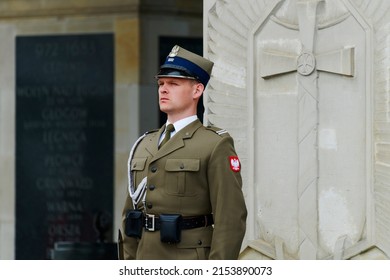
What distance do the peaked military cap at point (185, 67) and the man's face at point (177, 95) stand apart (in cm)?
3

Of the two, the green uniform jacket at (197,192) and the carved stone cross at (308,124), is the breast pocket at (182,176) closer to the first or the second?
the green uniform jacket at (197,192)

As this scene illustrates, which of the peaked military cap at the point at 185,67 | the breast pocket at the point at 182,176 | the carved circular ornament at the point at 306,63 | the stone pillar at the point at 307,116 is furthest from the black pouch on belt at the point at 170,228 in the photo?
the carved circular ornament at the point at 306,63

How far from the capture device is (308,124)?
6.78m

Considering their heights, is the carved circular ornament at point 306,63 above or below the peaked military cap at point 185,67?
above

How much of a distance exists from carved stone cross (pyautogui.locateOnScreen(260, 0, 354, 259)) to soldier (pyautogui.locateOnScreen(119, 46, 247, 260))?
3.65 ft

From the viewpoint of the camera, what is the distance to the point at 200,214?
18.5ft

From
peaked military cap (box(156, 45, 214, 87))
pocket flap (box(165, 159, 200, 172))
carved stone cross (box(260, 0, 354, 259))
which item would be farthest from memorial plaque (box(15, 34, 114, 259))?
pocket flap (box(165, 159, 200, 172))

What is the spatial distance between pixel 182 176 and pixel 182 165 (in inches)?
1.8

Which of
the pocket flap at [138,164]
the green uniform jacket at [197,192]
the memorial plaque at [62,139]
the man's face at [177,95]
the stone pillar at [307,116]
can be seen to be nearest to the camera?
the green uniform jacket at [197,192]

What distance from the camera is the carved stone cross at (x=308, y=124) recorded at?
675cm

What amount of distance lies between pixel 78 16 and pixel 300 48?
16.8 ft

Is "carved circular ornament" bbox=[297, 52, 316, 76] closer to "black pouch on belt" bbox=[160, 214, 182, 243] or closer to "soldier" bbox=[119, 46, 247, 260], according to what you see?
"soldier" bbox=[119, 46, 247, 260]
